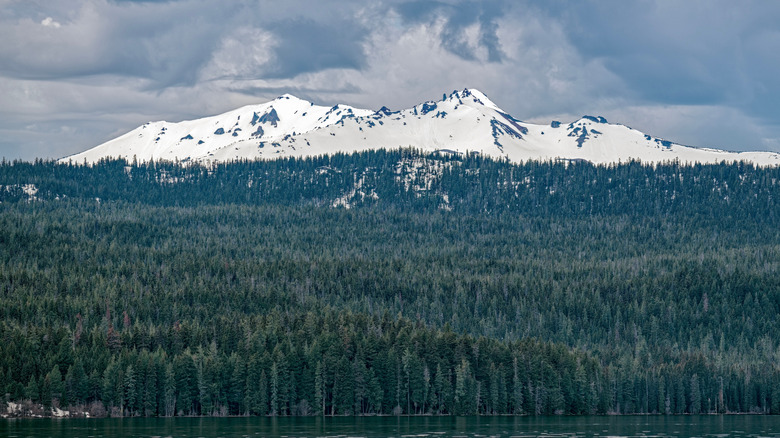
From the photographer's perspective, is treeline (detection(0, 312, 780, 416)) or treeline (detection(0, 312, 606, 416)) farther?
treeline (detection(0, 312, 780, 416))

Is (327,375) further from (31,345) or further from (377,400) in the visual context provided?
(31,345)

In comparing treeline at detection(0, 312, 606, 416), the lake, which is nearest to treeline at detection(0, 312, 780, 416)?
treeline at detection(0, 312, 606, 416)

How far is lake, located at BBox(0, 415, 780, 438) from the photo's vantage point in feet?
438

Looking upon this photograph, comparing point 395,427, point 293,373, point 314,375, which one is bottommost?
point 395,427

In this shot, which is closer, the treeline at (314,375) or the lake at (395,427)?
the lake at (395,427)

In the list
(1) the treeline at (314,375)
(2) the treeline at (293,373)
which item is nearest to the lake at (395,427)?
(2) the treeline at (293,373)

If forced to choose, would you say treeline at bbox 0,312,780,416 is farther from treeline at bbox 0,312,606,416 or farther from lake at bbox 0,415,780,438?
lake at bbox 0,415,780,438

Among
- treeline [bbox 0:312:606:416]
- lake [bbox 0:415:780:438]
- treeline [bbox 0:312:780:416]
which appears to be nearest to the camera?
lake [bbox 0:415:780:438]

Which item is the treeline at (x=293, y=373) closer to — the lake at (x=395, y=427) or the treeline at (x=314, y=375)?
the treeline at (x=314, y=375)

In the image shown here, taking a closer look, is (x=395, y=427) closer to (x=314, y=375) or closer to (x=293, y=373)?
(x=314, y=375)

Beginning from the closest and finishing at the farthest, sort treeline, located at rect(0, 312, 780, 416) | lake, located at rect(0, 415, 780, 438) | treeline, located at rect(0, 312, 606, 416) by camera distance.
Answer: lake, located at rect(0, 415, 780, 438) < treeline, located at rect(0, 312, 606, 416) < treeline, located at rect(0, 312, 780, 416)

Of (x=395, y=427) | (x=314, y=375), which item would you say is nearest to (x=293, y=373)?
(x=314, y=375)

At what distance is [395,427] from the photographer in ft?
486

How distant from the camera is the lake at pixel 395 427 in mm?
133375
